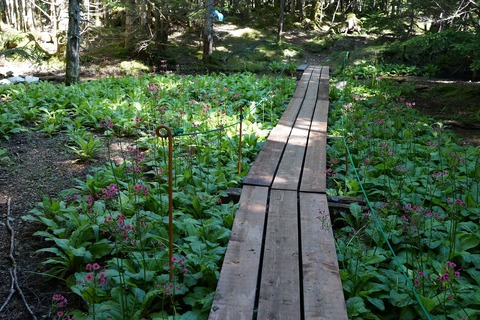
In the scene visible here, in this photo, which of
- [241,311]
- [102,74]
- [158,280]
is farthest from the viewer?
[102,74]

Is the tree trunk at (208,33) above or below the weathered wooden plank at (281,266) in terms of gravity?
above

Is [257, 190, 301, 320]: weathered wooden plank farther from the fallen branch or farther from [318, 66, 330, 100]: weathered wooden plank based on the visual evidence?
[318, 66, 330, 100]: weathered wooden plank

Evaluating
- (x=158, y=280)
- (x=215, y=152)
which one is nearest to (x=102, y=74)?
(x=215, y=152)

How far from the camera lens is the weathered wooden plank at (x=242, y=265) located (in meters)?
2.79

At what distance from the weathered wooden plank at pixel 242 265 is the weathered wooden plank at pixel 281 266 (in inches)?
3.0

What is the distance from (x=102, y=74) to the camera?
60.4ft

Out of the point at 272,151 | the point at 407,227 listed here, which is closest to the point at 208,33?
the point at 272,151

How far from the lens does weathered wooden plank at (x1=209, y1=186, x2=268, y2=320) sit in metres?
2.79

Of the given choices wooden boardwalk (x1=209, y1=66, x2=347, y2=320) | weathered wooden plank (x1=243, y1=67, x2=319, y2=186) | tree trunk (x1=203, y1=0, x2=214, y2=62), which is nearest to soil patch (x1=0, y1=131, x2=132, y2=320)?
wooden boardwalk (x1=209, y1=66, x2=347, y2=320)

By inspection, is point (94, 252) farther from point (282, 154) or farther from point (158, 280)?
point (282, 154)

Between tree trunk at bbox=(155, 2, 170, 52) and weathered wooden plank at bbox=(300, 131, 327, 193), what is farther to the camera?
tree trunk at bbox=(155, 2, 170, 52)

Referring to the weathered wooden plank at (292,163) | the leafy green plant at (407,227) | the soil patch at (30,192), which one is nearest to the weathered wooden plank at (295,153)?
the weathered wooden plank at (292,163)

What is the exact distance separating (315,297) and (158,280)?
1.23 metres

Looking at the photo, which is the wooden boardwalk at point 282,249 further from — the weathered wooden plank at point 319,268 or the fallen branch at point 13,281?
the fallen branch at point 13,281
